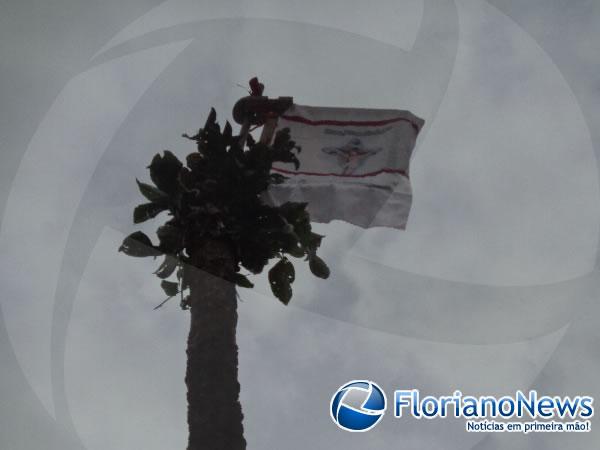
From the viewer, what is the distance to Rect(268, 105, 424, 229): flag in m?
9.42

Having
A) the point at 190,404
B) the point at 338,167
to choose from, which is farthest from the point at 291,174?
the point at 190,404

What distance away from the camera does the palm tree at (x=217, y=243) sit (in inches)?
225

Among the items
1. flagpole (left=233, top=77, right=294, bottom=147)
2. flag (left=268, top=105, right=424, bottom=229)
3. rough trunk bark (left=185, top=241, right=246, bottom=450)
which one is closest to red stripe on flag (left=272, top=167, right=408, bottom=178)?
flag (left=268, top=105, right=424, bottom=229)

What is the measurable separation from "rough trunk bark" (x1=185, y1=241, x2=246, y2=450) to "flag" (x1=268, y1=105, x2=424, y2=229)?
104 inches

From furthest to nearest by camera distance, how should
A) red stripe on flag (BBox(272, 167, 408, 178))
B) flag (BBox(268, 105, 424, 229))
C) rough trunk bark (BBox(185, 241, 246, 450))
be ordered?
red stripe on flag (BBox(272, 167, 408, 178)), flag (BBox(268, 105, 424, 229)), rough trunk bark (BBox(185, 241, 246, 450))

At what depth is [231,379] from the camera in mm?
5859

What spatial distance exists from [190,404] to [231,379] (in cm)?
43

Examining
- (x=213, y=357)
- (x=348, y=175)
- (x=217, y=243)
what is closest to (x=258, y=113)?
(x=348, y=175)

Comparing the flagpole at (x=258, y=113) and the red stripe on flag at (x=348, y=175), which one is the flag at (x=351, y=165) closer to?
the red stripe on flag at (x=348, y=175)

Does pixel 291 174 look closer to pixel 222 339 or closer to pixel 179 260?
pixel 179 260

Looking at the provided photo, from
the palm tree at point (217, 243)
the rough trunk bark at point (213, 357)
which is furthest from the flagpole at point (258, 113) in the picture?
the rough trunk bark at point (213, 357)

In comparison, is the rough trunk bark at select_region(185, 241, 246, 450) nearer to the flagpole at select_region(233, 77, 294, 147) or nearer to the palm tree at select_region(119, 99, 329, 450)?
the palm tree at select_region(119, 99, 329, 450)

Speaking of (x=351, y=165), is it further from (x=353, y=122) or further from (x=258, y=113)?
(x=258, y=113)

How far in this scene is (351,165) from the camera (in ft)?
32.9
